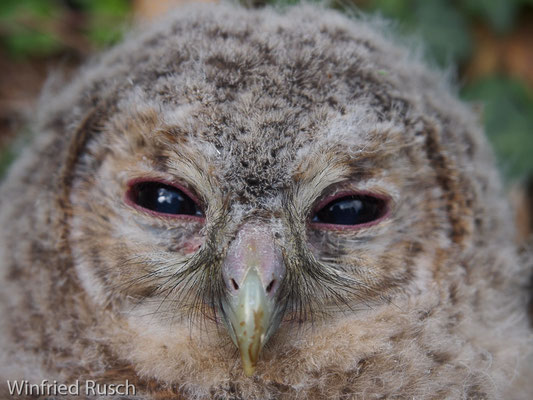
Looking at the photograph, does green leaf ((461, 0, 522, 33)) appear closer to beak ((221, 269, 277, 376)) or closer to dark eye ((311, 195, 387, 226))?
dark eye ((311, 195, 387, 226))

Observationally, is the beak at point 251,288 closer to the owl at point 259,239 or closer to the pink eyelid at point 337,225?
the owl at point 259,239

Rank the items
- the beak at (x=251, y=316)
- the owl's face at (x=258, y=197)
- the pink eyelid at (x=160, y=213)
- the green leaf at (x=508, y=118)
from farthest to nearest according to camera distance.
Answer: the green leaf at (x=508, y=118) → the pink eyelid at (x=160, y=213) → the owl's face at (x=258, y=197) → the beak at (x=251, y=316)

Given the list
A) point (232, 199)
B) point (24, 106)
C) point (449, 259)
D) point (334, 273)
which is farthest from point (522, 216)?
point (24, 106)

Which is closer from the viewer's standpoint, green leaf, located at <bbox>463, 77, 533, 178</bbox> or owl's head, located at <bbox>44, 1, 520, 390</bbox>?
owl's head, located at <bbox>44, 1, 520, 390</bbox>

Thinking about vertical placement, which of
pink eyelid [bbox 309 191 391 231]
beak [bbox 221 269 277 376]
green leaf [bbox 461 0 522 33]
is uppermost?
green leaf [bbox 461 0 522 33]

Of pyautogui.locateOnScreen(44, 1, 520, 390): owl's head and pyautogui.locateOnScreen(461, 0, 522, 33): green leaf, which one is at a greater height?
pyautogui.locateOnScreen(461, 0, 522, 33): green leaf

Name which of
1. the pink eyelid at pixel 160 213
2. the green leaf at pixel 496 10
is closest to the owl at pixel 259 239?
the pink eyelid at pixel 160 213

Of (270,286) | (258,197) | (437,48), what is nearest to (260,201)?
(258,197)

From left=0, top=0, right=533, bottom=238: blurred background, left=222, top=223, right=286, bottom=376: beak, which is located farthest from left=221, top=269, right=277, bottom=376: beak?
left=0, top=0, right=533, bottom=238: blurred background

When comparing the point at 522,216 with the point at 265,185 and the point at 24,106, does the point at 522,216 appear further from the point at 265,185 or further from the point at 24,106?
the point at 24,106
